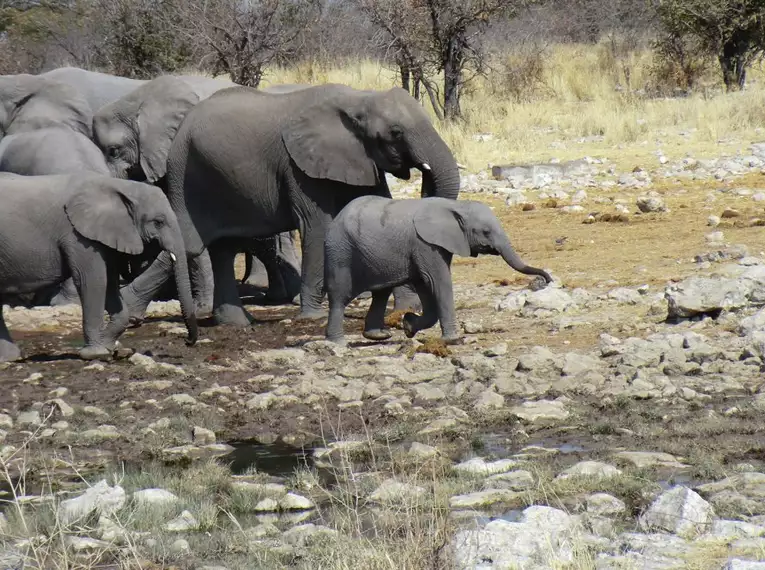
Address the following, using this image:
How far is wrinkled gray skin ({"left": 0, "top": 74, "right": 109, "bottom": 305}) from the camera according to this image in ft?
46.6

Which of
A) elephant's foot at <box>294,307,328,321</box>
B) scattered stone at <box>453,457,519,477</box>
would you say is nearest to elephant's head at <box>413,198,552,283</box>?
elephant's foot at <box>294,307,328,321</box>

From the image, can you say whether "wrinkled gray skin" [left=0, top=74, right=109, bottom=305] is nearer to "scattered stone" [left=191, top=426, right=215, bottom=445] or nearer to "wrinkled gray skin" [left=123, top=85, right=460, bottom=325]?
"wrinkled gray skin" [left=123, top=85, right=460, bottom=325]

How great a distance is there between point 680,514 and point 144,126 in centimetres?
951

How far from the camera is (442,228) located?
406 inches

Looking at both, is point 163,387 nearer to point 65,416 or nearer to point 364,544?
point 65,416

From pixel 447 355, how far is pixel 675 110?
12.9 meters

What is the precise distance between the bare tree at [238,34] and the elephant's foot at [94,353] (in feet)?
43.7

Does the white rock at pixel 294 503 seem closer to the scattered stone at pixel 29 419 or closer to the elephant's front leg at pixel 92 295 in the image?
the scattered stone at pixel 29 419

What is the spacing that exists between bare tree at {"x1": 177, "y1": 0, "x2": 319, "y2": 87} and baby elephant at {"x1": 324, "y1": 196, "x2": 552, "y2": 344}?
44.0 feet

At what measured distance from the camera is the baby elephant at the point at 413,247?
10336 millimetres

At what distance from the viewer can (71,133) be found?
49.7 ft

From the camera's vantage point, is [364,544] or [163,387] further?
[163,387]

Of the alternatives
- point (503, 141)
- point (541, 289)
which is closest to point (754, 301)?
point (541, 289)

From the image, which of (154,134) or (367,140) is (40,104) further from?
(367,140)
